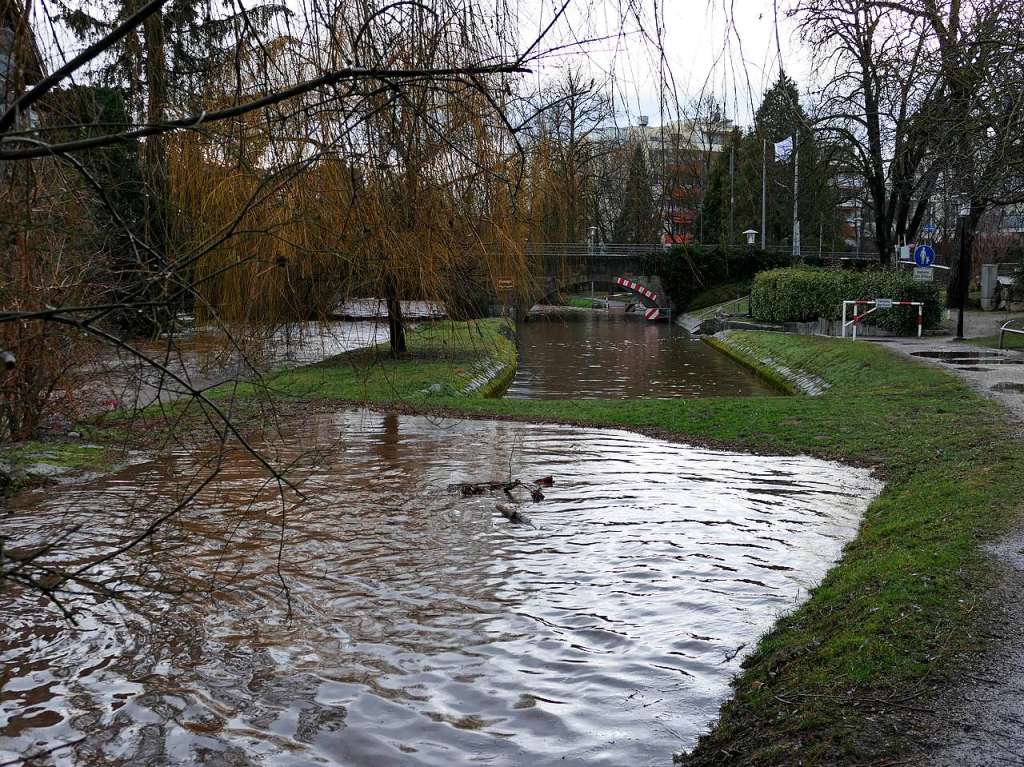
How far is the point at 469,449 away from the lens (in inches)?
496

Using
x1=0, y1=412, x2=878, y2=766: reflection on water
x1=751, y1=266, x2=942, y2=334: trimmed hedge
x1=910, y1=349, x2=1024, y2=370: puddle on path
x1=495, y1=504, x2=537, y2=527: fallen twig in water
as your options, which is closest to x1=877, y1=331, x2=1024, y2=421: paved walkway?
x1=910, y1=349, x2=1024, y2=370: puddle on path

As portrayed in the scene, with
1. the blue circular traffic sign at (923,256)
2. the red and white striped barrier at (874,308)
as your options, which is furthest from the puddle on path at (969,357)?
the blue circular traffic sign at (923,256)

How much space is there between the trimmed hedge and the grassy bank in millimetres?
11075

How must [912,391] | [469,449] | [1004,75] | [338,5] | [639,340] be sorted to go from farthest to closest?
[639,340], [912,391], [469,449], [1004,75], [338,5]

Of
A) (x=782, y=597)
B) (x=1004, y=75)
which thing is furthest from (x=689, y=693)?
(x=1004, y=75)

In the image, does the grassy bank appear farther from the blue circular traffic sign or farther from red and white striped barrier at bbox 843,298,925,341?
the blue circular traffic sign

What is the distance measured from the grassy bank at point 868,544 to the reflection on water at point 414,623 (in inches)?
15.9

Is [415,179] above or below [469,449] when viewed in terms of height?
above

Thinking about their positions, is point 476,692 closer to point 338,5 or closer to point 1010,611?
point 1010,611

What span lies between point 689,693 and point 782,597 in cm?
169

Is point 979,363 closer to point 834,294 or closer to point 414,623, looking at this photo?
point 834,294

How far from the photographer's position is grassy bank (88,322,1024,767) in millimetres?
4207

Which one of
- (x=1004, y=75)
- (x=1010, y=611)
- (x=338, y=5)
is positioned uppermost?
(x=1004, y=75)

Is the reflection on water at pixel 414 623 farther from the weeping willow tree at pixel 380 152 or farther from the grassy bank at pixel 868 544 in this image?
the weeping willow tree at pixel 380 152
